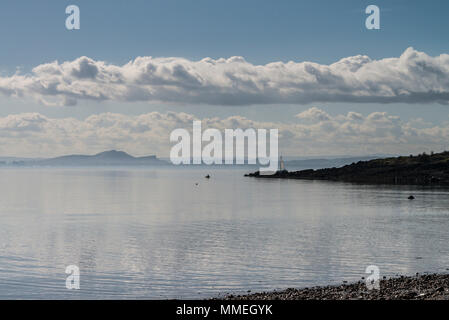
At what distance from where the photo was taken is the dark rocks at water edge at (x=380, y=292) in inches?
1080

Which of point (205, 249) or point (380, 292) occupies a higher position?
point (380, 292)

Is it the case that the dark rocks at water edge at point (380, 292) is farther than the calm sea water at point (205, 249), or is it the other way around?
the calm sea water at point (205, 249)

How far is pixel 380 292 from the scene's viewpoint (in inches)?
1158

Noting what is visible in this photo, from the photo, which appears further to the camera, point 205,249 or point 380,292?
point 205,249

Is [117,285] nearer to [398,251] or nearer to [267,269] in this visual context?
[267,269]

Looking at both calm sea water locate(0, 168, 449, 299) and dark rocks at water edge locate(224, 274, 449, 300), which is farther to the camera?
calm sea water locate(0, 168, 449, 299)

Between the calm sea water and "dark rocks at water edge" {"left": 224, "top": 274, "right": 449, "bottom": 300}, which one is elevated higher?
"dark rocks at water edge" {"left": 224, "top": 274, "right": 449, "bottom": 300}

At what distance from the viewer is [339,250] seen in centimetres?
4916

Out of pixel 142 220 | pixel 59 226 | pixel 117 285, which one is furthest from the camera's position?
pixel 142 220

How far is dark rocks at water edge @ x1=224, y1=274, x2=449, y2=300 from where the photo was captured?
1080 inches

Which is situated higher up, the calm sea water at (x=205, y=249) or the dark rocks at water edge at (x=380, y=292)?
the dark rocks at water edge at (x=380, y=292)
